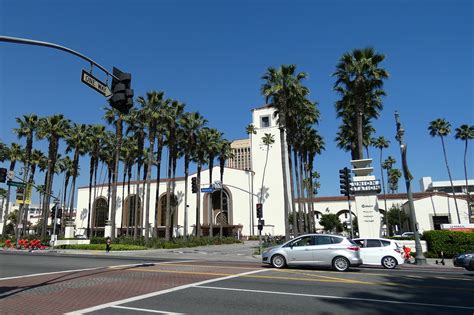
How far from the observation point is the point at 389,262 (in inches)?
650

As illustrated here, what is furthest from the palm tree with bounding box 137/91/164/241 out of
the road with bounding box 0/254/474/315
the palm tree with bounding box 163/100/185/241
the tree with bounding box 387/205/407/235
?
the tree with bounding box 387/205/407/235

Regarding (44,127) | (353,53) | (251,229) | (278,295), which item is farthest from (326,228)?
(278,295)

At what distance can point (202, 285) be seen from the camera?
998 cm

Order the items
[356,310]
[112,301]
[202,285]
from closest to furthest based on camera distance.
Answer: [356,310], [112,301], [202,285]

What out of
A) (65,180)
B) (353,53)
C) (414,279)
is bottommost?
(414,279)

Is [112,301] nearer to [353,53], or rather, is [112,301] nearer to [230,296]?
[230,296]

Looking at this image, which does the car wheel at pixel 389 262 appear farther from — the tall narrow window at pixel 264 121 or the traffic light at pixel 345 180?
the tall narrow window at pixel 264 121

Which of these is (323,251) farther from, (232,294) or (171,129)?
(171,129)

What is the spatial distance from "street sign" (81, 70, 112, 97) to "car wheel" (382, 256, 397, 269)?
1498 centimetres

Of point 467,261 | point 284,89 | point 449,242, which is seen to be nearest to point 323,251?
point 467,261

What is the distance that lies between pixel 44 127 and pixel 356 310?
45.1 m

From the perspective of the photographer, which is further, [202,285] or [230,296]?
[202,285]

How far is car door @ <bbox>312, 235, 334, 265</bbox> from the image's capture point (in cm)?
1395

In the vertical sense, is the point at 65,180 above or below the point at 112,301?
above
